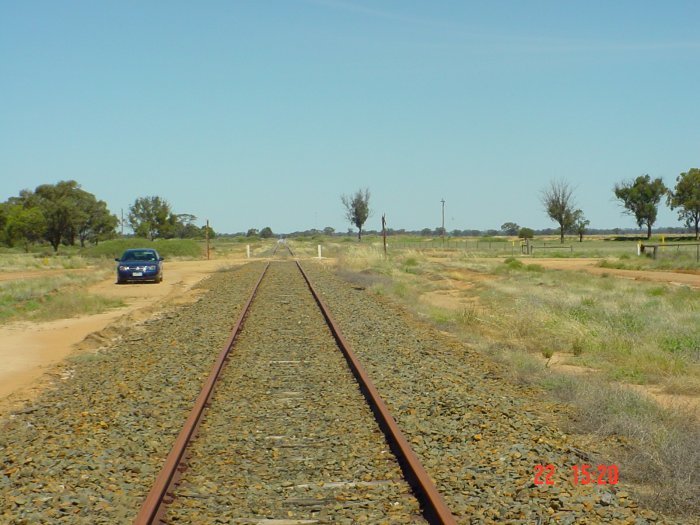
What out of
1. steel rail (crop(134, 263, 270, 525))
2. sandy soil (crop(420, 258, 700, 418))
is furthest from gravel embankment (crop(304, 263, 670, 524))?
steel rail (crop(134, 263, 270, 525))

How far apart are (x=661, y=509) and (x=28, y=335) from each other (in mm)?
17402

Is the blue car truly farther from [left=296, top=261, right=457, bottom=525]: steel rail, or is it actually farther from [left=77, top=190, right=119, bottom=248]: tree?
[left=77, top=190, right=119, bottom=248]: tree

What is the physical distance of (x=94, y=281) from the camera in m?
42.5

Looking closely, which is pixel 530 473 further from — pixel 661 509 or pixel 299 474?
pixel 299 474

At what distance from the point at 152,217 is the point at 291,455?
119 meters

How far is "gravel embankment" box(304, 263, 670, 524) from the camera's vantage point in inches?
240

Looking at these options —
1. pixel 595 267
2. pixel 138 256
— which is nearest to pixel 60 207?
pixel 138 256

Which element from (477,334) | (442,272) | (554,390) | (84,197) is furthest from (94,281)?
(84,197)

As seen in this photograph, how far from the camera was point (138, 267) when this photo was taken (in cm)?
3784

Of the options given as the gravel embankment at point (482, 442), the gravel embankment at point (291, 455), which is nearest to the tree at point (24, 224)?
the gravel embankment at point (482, 442)

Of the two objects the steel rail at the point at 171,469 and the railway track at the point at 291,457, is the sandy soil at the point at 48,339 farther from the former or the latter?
the railway track at the point at 291,457

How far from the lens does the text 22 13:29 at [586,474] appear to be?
671 centimetres

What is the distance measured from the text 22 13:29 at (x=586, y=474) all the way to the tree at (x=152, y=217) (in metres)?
119

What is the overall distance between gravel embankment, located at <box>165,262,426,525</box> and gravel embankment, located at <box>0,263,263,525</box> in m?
0.47
